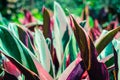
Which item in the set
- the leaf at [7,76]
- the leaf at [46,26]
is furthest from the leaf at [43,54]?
the leaf at [46,26]

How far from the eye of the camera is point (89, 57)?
1.05 metres

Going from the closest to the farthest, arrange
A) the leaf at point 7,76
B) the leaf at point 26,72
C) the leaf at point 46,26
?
the leaf at point 26,72 < the leaf at point 7,76 < the leaf at point 46,26

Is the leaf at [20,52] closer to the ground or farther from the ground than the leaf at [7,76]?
farther from the ground

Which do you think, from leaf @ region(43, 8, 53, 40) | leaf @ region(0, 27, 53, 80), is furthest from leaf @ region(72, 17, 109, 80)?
leaf @ region(43, 8, 53, 40)

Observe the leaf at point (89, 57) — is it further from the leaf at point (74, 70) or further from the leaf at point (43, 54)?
the leaf at point (43, 54)

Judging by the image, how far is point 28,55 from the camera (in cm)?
105

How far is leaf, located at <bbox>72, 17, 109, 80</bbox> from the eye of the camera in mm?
1037

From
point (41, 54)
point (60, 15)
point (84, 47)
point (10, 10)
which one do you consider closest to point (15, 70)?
point (41, 54)

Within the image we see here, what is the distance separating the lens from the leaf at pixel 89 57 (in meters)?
1.04

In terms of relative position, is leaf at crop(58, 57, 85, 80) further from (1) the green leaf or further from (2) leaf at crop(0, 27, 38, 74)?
(1) the green leaf

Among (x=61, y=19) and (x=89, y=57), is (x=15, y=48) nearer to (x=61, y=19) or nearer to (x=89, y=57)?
(x=89, y=57)

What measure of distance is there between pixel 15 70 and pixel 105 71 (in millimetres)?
294

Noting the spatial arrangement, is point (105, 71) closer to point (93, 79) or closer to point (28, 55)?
point (93, 79)

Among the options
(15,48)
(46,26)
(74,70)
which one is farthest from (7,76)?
(46,26)
